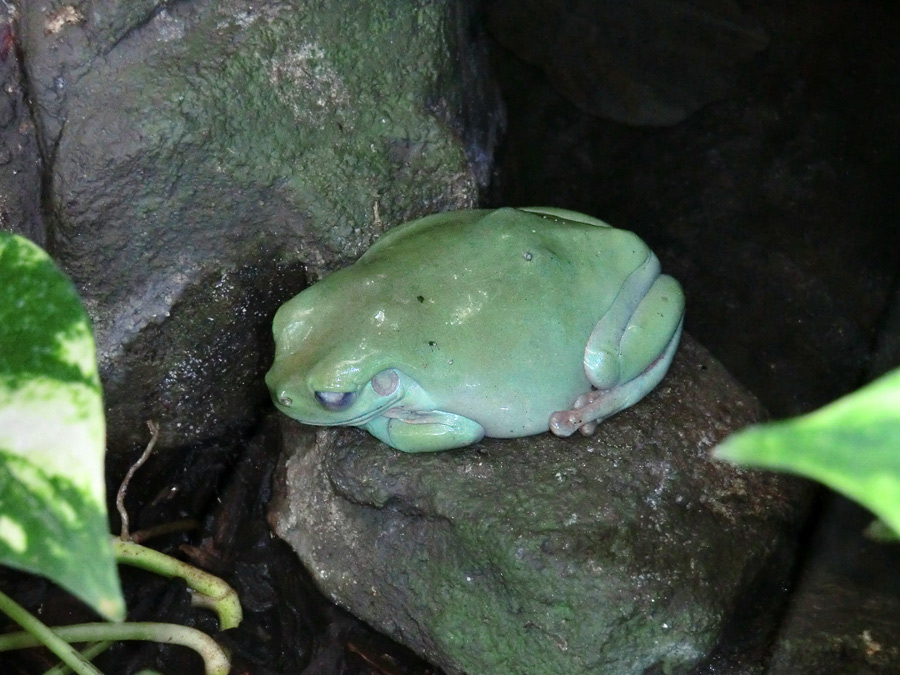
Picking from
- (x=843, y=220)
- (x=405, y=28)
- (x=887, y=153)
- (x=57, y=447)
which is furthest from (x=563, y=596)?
(x=887, y=153)

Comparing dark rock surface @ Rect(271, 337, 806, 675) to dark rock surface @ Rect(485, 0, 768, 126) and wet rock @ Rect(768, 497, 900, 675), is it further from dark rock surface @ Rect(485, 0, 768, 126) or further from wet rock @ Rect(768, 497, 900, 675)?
dark rock surface @ Rect(485, 0, 768, 126)

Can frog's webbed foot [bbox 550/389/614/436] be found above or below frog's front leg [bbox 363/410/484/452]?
below

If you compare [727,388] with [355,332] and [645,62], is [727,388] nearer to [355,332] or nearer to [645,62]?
[355,332]

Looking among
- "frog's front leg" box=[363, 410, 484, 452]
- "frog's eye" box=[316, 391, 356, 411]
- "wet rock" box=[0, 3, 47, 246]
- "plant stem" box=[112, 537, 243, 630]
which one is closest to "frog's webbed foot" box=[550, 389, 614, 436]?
"frog's front leg" box=[363, 410, 484, 452]

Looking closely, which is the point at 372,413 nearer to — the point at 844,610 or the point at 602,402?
the point at 602,402

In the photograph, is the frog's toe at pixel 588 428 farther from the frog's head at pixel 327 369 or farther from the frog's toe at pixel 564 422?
the frog's head at pixel 327 369

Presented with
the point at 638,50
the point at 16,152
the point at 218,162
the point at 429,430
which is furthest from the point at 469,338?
the point at 638,50
